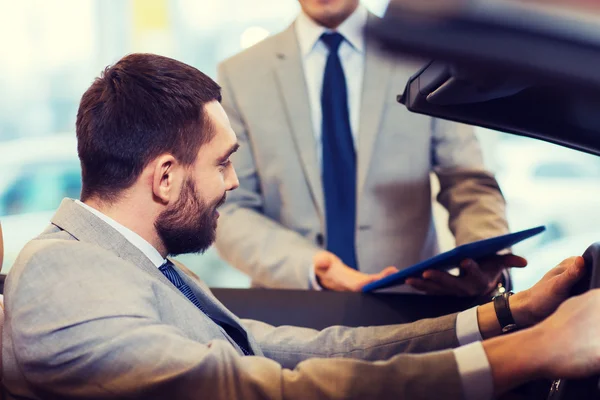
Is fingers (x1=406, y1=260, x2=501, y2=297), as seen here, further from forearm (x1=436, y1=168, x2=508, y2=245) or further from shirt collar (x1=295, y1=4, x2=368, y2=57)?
shirt collar (x1=295, y1=4, x2=368, y2=57)

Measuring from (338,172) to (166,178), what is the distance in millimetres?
935

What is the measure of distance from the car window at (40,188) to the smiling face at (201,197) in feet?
9.84

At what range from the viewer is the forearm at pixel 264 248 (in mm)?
2021

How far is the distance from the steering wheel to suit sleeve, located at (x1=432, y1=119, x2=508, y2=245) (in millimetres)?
688

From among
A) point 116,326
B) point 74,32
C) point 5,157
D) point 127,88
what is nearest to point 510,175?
point 74,32

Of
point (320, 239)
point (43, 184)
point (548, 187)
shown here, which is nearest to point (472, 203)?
point (320, 239)

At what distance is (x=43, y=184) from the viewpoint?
14.0 ft

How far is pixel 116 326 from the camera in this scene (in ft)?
3.34

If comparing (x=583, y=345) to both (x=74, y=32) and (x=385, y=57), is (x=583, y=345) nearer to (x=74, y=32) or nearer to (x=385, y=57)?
(x=385, y=57)

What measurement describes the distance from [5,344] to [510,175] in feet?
11.6

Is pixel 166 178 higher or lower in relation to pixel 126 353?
higher

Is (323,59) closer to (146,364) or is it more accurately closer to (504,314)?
(504,314)

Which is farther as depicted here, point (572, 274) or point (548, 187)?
point (548, 187)

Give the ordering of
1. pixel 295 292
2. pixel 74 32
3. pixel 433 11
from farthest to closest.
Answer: pixel 74 32 < pixel 295 292 < pixel 433 11
